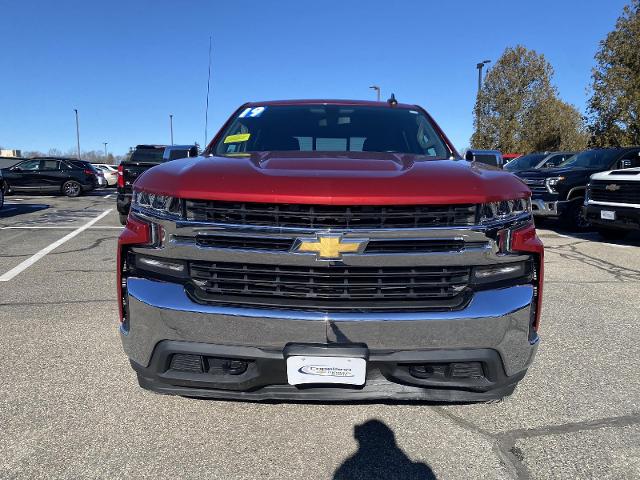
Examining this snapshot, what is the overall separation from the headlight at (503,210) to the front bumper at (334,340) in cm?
32

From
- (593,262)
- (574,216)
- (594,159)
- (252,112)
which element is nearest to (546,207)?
(574,216)

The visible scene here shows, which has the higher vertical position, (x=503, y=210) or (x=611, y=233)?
(x=503, y=210)

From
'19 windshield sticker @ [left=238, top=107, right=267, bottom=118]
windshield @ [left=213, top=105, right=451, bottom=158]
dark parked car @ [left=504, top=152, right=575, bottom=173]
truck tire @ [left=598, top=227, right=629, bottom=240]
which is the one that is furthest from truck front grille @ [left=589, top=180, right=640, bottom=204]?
'19 windshield sticker @ [left=238, top=107, right=267, bottom=118]

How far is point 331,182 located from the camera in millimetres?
2162

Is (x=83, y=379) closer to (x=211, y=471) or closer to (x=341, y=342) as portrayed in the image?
(x=211, y=471)

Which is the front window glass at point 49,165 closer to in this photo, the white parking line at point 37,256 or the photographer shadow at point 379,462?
the white parking line at point 37,256

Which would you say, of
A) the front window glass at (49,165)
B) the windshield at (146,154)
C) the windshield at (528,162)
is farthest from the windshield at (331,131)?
the front window glass at (49,165)

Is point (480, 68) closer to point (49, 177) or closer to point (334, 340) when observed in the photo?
point (49, 177)

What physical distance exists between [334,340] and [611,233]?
9.18 m

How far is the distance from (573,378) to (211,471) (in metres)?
2.33

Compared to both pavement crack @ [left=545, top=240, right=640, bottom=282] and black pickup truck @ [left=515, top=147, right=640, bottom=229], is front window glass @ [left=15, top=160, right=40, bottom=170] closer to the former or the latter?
black pickup truck @ [left=515, top=147, right=640, bottom=229]

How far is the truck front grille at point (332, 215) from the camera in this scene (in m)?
2.13

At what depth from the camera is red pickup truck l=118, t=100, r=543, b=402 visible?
2.10 m

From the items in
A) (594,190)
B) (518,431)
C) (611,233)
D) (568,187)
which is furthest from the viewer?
(568,187)
